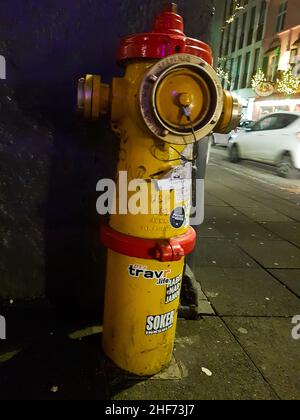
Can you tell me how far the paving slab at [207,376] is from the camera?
6.73ft

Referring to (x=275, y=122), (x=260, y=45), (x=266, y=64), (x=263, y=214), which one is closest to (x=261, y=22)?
(x=260, y=45)

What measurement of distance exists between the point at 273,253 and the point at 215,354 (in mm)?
2238

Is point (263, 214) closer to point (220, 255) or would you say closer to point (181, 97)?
point (220, 255)

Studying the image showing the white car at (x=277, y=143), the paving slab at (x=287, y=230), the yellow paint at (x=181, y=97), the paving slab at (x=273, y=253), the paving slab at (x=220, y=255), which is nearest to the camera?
the yellow paint at (x=181, y=97)

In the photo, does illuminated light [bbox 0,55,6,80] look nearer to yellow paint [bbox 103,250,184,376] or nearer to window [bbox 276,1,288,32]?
yellow paint [bbox 103,250,184,376]

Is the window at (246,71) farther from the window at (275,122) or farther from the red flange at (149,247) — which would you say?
the red flange at (149,247)

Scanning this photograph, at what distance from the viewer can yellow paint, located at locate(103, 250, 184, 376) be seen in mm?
2057

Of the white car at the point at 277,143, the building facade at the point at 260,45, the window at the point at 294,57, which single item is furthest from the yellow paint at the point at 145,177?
the window at the point at 294,57

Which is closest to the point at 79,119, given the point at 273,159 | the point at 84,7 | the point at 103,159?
the point at 103,159

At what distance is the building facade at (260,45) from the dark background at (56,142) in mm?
22428

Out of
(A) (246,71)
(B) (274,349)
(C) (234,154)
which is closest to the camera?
(B) (274,349)

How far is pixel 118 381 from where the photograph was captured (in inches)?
83.3

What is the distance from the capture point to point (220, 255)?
4180 mm

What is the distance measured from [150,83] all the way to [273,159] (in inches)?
383
